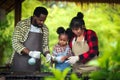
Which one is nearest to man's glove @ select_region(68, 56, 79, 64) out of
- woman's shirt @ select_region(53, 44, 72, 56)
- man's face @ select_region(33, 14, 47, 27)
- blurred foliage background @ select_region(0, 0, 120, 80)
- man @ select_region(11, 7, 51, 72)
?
woman's shirt @ select_region(53, 44, 72, 56)

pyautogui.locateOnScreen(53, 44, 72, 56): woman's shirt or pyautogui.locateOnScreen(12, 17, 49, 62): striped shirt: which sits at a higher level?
pyautogui.locateOnScreen(12, 17, 49, 62): striped shirt

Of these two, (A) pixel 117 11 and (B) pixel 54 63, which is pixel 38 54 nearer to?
(B) pixel 54 63

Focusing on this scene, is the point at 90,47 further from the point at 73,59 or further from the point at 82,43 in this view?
the point at 73,59

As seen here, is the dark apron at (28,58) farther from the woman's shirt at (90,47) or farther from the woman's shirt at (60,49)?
the woman's shirt at (90,47)

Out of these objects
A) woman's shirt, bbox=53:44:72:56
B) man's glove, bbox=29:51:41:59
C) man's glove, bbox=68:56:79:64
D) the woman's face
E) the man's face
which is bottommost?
man's glove, bbox=68:56:79:64

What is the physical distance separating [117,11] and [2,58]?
6544 millimetres

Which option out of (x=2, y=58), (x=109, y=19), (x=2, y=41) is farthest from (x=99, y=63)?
(x=109, y=19)

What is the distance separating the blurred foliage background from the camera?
3.98ft

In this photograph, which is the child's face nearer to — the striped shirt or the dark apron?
the dark apron

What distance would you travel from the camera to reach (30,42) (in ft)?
18.2

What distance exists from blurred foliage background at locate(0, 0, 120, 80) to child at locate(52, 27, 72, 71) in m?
0.47

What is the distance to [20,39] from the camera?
543 centimetres

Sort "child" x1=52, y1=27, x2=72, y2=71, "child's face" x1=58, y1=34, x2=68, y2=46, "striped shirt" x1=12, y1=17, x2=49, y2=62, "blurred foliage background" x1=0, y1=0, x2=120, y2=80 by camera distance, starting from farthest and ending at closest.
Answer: "child's face" x1=58, y1=34, x2=68, y2=46 → "child" x1=52, y1=27, x2=72, y2=71 → "striped shirt" x1=12, y1=17, x2=49, y2=62 → "blurred foliage background" x1=0, y1=0, x2=120, y2=80

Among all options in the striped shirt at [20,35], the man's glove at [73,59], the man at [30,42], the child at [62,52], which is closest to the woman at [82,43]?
the man's glove at [73,59]
